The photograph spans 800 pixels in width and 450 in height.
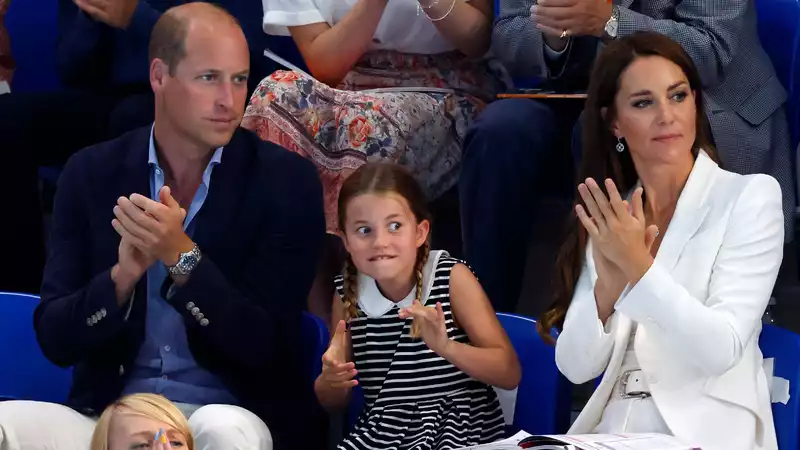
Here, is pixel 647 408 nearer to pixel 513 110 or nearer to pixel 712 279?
pixel 712 279

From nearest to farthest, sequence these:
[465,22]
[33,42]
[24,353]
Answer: [24,353] → [465,22] → [33,42]

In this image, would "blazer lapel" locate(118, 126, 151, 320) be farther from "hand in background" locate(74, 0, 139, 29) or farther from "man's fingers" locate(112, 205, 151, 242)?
"hand in background" locate(74, 0, 139, 29)

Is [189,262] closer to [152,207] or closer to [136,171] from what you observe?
[152,207]

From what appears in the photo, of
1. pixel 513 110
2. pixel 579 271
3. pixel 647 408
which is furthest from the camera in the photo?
pixel 513 110

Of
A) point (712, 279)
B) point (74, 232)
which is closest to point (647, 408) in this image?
point (712, 279)

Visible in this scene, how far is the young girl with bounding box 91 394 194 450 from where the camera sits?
203 cm

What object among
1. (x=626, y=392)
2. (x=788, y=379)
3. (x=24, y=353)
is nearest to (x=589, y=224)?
(x=626, y=392)

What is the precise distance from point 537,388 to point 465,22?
0.89 meters

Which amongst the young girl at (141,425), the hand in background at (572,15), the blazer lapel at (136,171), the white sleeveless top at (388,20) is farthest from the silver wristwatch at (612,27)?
the young girl at (141,425)

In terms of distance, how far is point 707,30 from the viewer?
101 inches

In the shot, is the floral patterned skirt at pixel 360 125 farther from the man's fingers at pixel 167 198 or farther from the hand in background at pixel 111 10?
the man's fingers at pixel 167 198

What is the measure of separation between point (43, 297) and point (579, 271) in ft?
3.23

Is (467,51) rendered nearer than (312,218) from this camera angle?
No

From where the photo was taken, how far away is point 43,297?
7.39 ft
